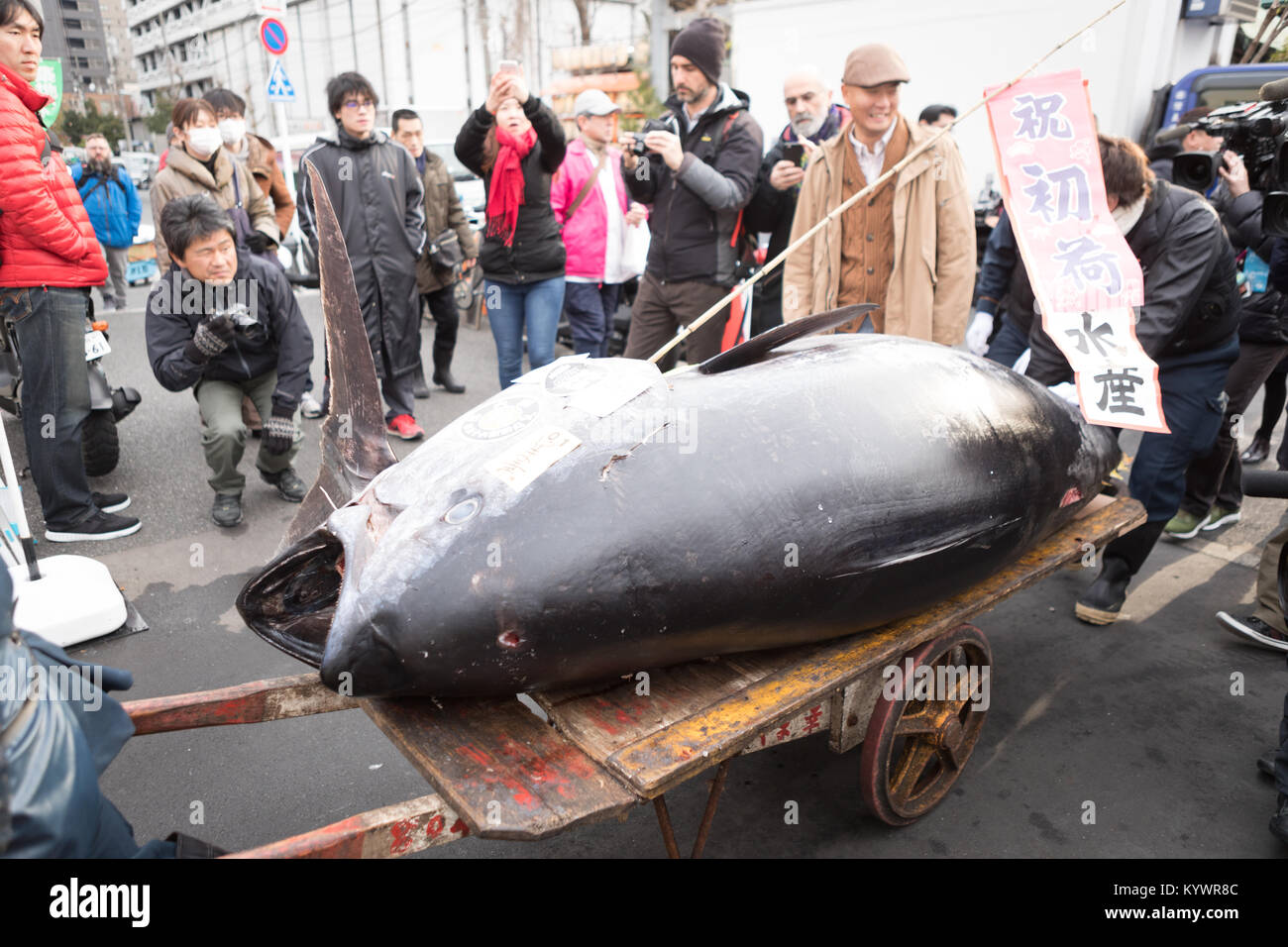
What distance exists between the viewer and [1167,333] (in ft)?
10.9

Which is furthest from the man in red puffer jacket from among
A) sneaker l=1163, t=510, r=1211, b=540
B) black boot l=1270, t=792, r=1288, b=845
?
sneaker l=1163, t=510, r=1211, b=540

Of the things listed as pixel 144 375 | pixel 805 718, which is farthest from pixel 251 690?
pixel 144 375

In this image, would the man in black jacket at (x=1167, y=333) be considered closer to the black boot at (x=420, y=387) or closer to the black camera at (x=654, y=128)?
the black camera at (x=654, y=128)

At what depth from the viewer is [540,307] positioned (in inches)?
206

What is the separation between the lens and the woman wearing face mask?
5.25 meters

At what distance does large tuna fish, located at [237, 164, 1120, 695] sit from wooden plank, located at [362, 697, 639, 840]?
0.10 m

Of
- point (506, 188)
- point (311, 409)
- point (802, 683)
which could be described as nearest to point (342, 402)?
point (802, 683)

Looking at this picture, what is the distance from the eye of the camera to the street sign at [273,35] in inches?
359

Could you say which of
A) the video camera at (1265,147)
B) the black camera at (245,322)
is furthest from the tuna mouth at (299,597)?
the video camera at (1265,147)

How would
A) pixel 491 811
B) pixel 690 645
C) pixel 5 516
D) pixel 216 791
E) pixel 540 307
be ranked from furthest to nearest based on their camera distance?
1. pixel 540 307
2. pixel 5 516
3. pixel 216 791
4. pixel 690 645
5. pixel 491 811

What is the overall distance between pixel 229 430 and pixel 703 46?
308 cm

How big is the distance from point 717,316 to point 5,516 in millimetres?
3475

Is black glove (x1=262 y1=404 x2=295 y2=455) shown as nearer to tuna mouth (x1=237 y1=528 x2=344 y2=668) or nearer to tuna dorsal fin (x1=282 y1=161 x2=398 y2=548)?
tuna dorsal fin (x1=282 y1=161 x2=398 y2=548)
